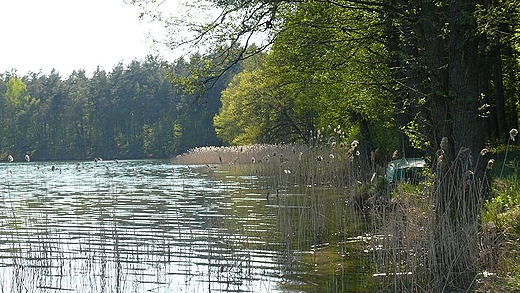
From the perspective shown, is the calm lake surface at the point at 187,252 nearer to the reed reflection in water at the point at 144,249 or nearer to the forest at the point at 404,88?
the reed reflection in water at the point at 144,249

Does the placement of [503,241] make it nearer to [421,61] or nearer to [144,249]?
[421,61]

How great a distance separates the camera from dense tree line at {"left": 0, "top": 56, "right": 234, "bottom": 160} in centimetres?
8850

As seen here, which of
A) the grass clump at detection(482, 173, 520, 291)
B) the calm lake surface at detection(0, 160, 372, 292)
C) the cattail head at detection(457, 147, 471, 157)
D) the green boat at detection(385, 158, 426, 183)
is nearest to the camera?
the grass clump at detection(482, 173, 520, 291)

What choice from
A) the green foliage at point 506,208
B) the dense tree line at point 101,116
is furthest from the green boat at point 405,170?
the dense tree line at point 101,116

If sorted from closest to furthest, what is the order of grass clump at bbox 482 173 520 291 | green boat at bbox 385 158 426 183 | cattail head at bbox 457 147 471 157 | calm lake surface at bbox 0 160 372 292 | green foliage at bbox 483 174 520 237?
grass clump at bbox 482 173 520 291, cattail head at bbox 457 147 471 157, green foliage at bbox 483 174 520 237, calm lake surface at bbox 0 160 372 292, green boat at bbox 385 158 426 183

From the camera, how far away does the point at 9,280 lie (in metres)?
9.23

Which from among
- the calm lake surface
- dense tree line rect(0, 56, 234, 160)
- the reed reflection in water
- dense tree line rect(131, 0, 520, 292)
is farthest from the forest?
dense tree line rect(0, 56, 234, 160)

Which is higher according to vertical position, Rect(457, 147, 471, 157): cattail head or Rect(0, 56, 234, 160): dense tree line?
Rect(0, 56, 234, 160): dense tree line

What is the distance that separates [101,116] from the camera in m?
94.6

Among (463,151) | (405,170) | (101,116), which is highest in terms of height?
(101,116)

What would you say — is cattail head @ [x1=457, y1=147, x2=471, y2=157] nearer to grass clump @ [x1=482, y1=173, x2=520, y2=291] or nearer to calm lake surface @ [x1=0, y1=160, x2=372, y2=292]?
grass clump @ [x1=482, y1=173, x2=520, y2=291]

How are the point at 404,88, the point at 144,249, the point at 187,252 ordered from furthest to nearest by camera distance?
the point at 404,88 → the point at 144,249 → the point at 187,252

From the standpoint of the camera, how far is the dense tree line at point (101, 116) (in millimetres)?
88500

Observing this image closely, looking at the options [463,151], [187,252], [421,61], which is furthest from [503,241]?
[187,252]
